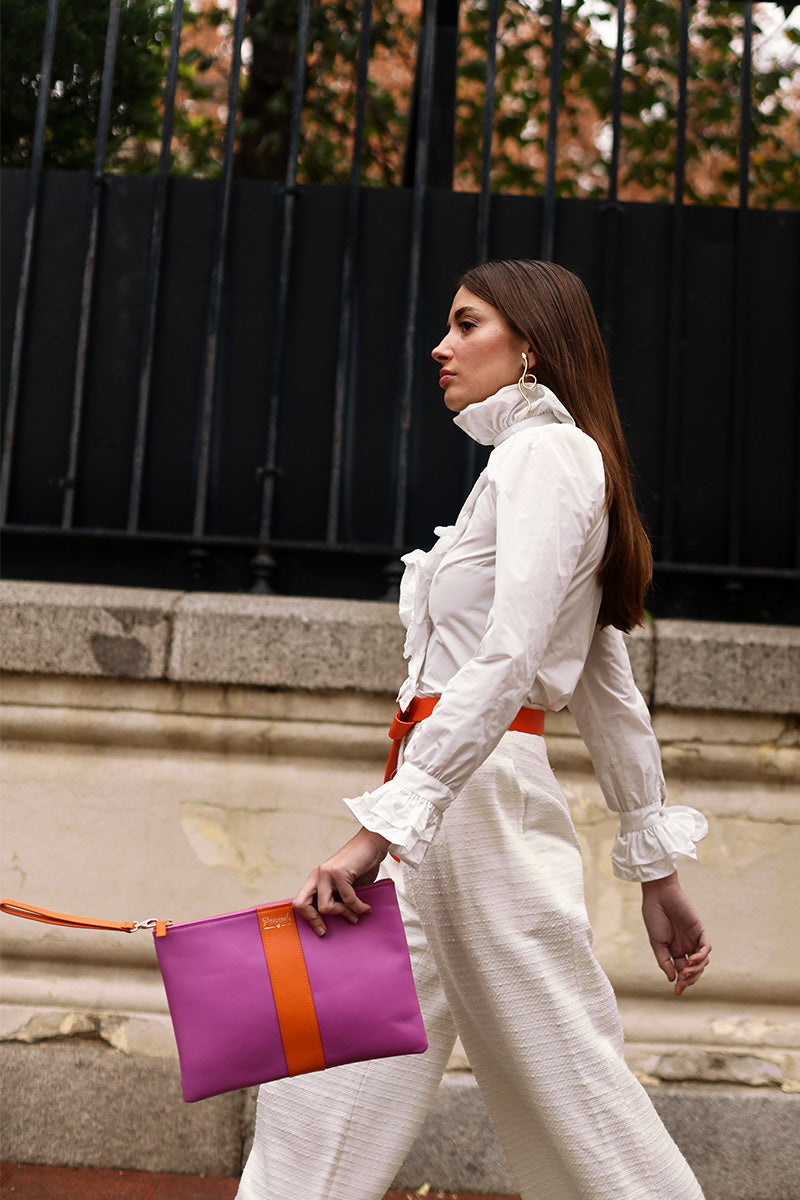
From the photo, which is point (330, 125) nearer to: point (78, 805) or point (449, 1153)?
point (78, 805)

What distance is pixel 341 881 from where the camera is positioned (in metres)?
1.62

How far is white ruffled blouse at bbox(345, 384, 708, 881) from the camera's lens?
5.32ft

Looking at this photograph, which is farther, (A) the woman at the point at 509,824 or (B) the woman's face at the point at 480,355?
(B) the woman's face at the point at 480,355

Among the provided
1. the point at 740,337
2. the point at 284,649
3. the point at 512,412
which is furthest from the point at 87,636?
the point at 740,337

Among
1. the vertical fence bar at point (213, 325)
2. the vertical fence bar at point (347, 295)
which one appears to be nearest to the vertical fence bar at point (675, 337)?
the vertical fence bar at point (347, 295)

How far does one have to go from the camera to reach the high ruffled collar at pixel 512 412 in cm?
192

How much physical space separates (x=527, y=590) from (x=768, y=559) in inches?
75.9

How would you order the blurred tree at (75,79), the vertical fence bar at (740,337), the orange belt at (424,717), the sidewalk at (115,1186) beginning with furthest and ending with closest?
the blurred tree at (75,79) → the vertical fence bar at (740,337) → the sidewalk at (115,1186) → the orange belt at (424,717)

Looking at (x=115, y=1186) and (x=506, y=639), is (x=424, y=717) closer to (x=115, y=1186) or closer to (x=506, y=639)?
(x=506, y=639)

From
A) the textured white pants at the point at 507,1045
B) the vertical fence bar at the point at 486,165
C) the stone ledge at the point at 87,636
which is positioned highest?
the vertical fence bar at the point at 486,165

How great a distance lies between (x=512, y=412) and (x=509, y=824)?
0.67m

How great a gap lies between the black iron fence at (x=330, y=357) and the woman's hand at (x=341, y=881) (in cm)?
175

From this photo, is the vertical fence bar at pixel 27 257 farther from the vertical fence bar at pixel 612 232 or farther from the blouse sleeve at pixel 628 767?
the blouse sleeve at pixel 628 767

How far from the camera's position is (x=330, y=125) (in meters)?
6.02
